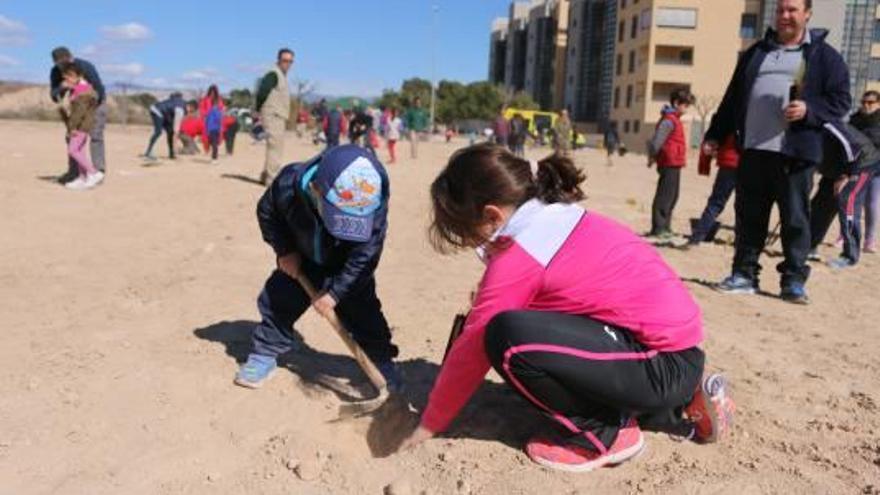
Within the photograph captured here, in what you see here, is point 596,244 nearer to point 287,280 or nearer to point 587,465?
point 587,465

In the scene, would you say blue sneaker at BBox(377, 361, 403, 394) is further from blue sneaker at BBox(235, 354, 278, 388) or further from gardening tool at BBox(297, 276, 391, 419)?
blue sneaker at BBox(235, 354, 278, 388)

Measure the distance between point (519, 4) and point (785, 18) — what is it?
95.0m

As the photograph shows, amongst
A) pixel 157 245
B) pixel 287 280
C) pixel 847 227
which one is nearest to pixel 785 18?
pixel 847 227

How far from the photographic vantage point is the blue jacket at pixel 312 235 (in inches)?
113

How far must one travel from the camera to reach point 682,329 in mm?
2471

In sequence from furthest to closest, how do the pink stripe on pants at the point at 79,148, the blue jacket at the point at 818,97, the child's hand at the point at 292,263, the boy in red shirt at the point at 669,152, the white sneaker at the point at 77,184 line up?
the white sneaker at the point at 77,184 < the pink stripe on pants at the point at 79,148 < the boy in red shirt at the point at 669,152 < the blue jacket at the point at 818,97 < the child's hand at the point at 292,263

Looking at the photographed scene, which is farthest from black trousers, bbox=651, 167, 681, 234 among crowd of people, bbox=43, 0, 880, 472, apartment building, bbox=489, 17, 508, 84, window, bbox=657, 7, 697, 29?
apartment building, bbox=489, 17, 508, 84

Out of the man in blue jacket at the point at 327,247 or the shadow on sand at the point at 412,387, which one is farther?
the shadow on sand at the point at 412,387

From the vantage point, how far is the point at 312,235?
9.68 feet

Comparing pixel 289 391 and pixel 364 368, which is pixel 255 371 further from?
pixel 364 368

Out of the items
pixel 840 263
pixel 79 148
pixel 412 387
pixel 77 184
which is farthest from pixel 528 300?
pixel 77 184

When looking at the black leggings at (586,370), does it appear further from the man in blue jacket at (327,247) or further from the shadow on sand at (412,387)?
the man in blue jacket at (327,247)

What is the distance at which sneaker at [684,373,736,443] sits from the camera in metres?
2.68

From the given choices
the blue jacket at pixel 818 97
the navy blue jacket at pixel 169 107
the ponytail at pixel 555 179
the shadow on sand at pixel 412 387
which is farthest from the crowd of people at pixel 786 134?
the navy blue jacket at pixel 169 107
